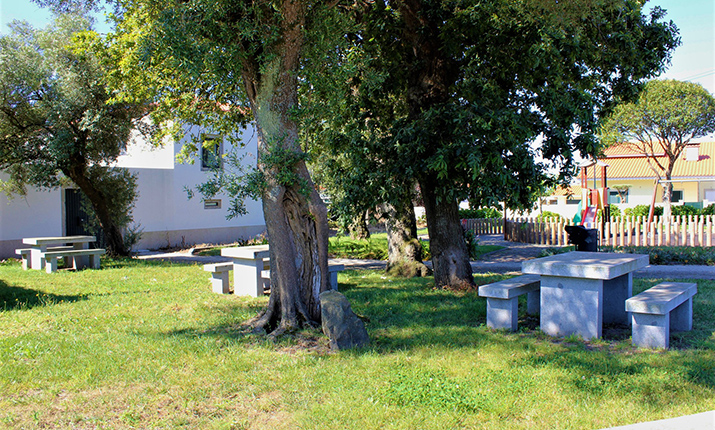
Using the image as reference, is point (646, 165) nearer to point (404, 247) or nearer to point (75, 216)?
point (404, 247)

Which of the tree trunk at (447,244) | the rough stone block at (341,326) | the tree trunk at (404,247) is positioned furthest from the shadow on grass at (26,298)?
the tree trunk at (404,247)

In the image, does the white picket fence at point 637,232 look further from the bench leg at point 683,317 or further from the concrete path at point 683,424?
the concrete path at point 683,424

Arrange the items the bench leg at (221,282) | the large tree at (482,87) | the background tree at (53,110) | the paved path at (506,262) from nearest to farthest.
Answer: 1. the large tree at (482,87)
2. the bench leg at (221,282)
3. the paved path at (506,262)
4. the background tree at (53,110)

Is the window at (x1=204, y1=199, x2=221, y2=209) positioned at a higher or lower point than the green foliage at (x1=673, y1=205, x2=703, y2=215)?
higher

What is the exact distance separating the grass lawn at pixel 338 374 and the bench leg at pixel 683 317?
0.13 metres

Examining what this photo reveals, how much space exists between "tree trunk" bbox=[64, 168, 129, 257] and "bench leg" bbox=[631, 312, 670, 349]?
14.4 m

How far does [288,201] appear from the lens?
21.4ft

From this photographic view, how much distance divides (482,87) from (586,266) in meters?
3.53

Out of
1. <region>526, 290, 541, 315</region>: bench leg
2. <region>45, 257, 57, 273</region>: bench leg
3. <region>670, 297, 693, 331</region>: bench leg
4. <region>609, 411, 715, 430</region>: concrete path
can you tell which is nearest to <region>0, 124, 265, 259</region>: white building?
<region>45, 257, 57, 273</region>: bench leg

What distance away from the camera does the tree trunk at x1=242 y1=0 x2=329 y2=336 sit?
642cm

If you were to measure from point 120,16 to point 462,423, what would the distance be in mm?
9599

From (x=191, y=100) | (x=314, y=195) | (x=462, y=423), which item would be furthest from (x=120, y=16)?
(x=462, y=423)

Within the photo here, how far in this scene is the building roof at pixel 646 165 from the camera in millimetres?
34156

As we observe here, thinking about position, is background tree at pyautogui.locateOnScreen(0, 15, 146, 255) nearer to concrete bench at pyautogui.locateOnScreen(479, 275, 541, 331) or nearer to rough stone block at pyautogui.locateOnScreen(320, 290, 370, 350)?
rough stone block at pyautogui.locateOnScreen(320, 290, 370, 350)
